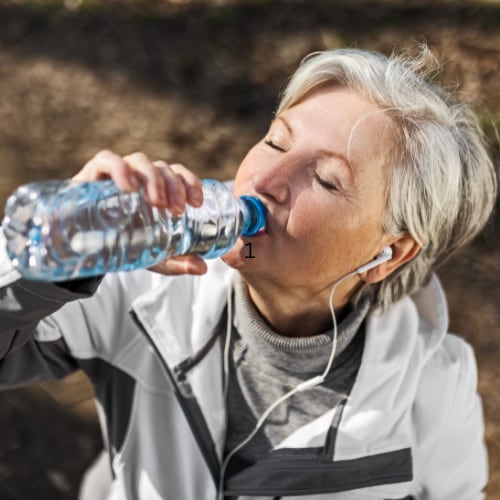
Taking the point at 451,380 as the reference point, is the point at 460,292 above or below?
above

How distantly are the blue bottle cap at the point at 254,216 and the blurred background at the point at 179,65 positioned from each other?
205 cm

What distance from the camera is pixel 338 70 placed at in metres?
1.77

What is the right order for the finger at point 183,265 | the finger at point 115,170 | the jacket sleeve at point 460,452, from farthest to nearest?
1. the jacket sleeve at point 460,452
2. the finger at point 183,265
3. the finger at point 115,170

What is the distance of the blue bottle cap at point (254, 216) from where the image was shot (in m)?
1.59

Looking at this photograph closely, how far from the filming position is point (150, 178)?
126 centimetres

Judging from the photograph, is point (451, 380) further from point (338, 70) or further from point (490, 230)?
point (490, 230)

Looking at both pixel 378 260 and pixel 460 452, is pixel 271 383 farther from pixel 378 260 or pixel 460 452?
pixel 460 452

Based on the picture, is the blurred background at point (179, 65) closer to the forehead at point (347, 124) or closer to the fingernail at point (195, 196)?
the forehead at point (347, 124)

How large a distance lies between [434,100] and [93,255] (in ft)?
3.03

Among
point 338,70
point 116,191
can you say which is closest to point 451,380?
point 338,70

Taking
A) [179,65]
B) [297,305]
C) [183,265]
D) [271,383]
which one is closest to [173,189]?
[183,265]

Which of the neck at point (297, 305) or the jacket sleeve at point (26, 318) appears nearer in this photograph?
the jacket sleeve at point (26, 318)

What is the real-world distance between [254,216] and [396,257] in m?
0.46

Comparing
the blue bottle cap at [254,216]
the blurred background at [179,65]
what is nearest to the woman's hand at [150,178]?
the blue bottle cap at [254,216]
